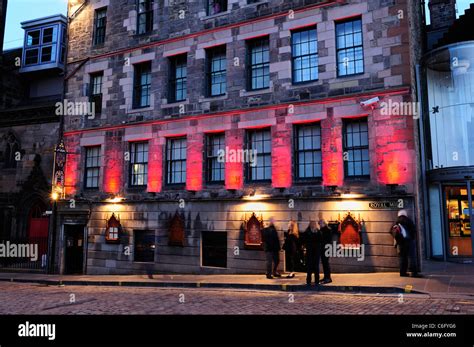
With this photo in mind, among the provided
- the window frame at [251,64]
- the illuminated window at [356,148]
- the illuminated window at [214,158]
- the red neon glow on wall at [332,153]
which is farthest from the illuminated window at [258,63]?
the illuminated window at [356,148]

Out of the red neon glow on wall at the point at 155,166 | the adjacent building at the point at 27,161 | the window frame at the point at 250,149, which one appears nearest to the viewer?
the window frame at the point at 250,149

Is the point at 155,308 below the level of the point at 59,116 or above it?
below

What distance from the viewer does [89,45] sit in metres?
20.9

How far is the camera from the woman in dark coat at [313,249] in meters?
11.5

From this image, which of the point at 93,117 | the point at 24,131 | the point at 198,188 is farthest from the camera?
the point at 24,131

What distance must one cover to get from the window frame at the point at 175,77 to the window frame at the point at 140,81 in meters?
1.28

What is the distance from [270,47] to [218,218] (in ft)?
23.9

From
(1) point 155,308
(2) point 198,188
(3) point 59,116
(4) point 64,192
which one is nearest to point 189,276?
(2) point 198,188

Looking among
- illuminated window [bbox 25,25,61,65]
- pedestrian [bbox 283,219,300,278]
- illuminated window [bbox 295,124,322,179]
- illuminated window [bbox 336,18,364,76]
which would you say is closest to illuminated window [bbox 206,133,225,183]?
illuminated window [bbox 295,124,322,179]

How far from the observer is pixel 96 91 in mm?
20484

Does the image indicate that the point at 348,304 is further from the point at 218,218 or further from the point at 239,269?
the point at 218,218

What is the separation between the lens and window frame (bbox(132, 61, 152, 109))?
1912 centimetres

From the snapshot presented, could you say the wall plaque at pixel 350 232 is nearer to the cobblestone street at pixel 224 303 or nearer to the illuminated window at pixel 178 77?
the cobblestone street at pixel 224 303
